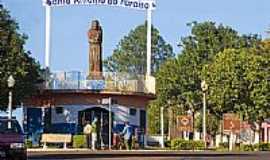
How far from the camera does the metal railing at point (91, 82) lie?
180 ft

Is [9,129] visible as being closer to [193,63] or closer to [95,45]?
[95,45]

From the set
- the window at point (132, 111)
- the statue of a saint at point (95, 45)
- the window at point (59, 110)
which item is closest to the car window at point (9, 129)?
the window at point (59, 110)

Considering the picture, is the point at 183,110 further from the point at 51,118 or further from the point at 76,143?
the point at 76,143

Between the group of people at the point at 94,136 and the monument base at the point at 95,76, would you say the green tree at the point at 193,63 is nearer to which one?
the monument base at the point at 95,76

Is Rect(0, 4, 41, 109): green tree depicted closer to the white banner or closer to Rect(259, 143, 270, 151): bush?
the white banner

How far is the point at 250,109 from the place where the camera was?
60.1 metres

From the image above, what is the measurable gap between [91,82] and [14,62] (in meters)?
6.52

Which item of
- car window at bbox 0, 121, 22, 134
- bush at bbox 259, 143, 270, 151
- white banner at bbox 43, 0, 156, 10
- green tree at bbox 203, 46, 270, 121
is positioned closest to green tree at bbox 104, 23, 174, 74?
green tree at bbox 203, 46, 270, 121

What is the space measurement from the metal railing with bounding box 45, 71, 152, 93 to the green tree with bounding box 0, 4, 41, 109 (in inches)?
114

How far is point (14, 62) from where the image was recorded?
5012 cm

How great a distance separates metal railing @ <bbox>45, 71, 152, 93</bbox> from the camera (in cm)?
5472

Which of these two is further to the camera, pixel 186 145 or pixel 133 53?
pixel 133 53

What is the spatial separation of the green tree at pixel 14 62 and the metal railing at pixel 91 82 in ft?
9.54

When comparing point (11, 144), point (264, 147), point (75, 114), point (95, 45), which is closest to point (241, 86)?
point (264, 147)
